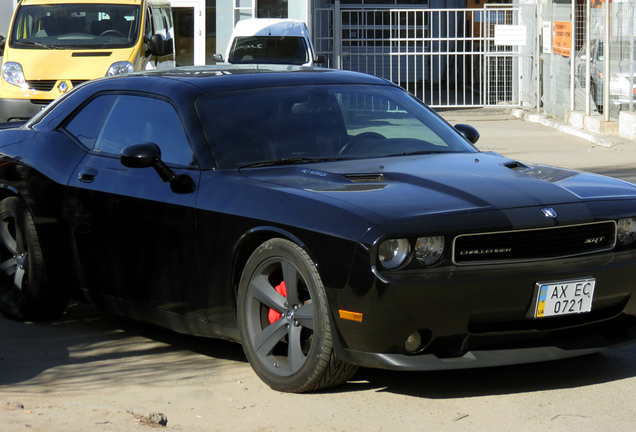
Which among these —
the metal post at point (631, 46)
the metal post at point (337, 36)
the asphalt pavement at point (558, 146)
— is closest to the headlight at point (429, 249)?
the asphalt pavement at point (558, 146)

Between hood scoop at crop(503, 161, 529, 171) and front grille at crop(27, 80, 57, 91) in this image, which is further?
front grille at crop(27, 80, 57, 91)

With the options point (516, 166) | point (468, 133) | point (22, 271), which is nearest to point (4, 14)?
point (22, 271)

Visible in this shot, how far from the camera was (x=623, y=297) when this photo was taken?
4.30 m

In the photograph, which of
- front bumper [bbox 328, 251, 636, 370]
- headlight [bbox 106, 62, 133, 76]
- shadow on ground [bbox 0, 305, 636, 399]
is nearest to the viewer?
front bumper [bbox 328, 251, 636, 370]

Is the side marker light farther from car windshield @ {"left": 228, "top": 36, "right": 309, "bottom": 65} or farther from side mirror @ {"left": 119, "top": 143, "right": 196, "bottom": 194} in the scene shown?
car windshield @ {"left": 228, "top": 36, "right": 309, "bottom": 65}

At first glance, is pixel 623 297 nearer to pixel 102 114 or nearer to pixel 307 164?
pixel 307 164

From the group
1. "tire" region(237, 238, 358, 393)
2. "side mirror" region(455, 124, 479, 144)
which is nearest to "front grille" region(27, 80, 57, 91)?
"side mirror" region(455, 124, 479, 144)

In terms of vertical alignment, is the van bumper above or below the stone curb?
above

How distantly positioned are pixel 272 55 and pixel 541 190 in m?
16.5

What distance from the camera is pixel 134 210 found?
4.99 meters

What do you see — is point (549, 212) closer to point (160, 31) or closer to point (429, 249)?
point (429, 249)

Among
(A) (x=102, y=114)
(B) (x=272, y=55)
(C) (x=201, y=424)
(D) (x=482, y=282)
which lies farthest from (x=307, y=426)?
(B) (x=272, y=55)

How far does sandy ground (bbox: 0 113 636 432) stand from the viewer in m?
3.94

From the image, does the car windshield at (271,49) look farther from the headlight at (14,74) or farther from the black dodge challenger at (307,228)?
the black dodge challenger at (307,228)
